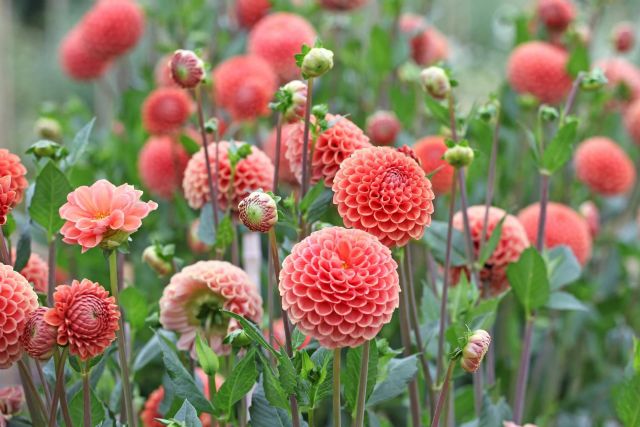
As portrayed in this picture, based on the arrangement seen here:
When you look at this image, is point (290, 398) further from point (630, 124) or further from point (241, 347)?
point (630, 124)

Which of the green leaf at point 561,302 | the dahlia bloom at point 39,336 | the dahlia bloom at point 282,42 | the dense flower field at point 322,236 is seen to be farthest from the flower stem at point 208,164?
the dahlia bloom at point 282,42

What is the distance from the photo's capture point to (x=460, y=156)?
67 centimetres

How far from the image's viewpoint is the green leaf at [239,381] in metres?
0.61

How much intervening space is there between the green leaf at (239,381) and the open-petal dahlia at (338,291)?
86 millimetres

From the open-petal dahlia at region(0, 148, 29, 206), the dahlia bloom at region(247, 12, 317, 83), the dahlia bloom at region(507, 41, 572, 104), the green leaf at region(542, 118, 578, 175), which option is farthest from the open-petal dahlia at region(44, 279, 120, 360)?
the dahlia bloom at region(507, 41, 572, 104)

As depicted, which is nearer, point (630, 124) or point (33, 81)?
point (630, 124)

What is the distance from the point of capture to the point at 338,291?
1.74ft

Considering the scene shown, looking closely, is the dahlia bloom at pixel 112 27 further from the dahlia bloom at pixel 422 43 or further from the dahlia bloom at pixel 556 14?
the dahlia bloom at pixel 556 14

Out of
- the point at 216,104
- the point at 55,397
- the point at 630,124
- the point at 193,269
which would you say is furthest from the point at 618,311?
the point at 55,397

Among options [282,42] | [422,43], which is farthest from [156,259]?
[422,43]

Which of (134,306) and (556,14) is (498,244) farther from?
(556,14)

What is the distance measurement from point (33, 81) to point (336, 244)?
4.69 m

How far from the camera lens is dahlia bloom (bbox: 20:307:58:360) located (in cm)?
55

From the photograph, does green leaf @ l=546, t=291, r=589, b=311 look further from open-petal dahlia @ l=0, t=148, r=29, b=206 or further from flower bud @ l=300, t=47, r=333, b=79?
open-petal dahlia @ l=0, t=148, r=29, b=206
